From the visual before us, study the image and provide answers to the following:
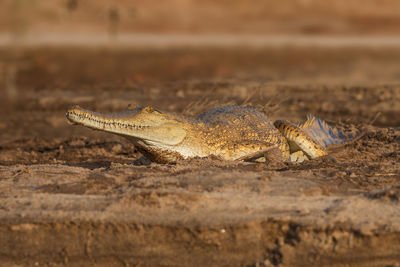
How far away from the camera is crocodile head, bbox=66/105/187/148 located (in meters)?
5.25

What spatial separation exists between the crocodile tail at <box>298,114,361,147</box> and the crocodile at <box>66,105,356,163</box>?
3.9 inches

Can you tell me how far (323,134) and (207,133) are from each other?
6.97ft

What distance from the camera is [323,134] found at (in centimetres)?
755

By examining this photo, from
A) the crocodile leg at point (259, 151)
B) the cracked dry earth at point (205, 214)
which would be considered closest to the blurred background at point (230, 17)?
the crocodile leg at point (259, 151)

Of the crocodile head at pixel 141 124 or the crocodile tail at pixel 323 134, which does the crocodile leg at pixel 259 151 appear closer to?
the crocodile head at pixel 141 124

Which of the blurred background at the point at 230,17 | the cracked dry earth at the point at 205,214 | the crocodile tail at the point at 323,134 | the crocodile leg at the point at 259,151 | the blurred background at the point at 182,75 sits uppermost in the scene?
the blurred background at the point at 230,17

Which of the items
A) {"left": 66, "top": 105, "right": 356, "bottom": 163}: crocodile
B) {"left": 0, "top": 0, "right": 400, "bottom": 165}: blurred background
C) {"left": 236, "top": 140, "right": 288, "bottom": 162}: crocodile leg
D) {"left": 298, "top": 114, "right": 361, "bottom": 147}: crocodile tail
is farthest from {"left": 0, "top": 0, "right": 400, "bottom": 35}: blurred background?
{"left": 236, "top": 140, "right": 288, "bottom": 162}: crocodile leg

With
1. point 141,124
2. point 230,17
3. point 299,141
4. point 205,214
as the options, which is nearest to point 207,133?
point 141,124

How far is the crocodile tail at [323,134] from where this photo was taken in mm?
7316

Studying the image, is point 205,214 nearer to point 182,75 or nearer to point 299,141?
point 299,141

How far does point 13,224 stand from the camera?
4133mm

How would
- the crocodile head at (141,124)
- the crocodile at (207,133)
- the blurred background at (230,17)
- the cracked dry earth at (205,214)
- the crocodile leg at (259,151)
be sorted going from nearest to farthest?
the cracked dry earth at (205,214) < the crocodile head at (141,124) < the crocodile at (207,133) < the crocodile leg at (259,151) < the blurred background at (230,17)

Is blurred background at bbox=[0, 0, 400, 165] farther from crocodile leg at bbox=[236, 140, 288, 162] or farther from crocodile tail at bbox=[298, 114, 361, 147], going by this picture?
crocodile leg at bbox=[236, 140, 288, 162]

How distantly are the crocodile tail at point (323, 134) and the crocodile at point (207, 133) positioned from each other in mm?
98
